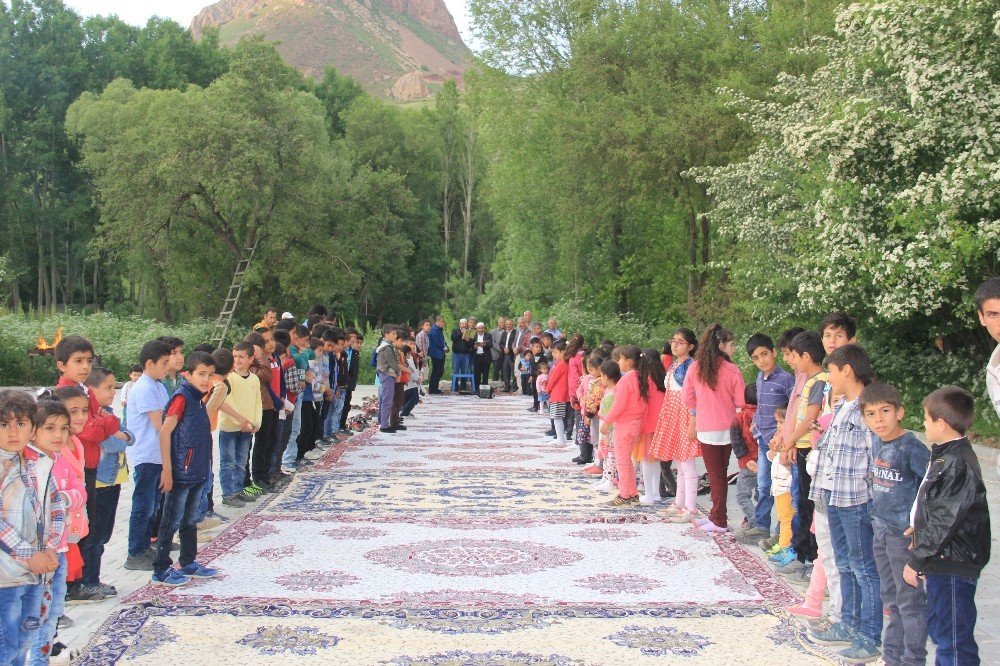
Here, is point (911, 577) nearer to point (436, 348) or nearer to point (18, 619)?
point (18, 619)

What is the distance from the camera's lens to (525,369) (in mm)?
24516

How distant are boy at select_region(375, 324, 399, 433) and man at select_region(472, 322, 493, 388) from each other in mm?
9124

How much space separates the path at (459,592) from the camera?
5219 millimetres

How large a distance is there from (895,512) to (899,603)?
0.44m

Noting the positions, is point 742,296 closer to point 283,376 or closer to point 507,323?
point 507,323

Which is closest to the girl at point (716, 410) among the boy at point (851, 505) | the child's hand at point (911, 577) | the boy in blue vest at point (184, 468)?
the boy at point (851, 505)

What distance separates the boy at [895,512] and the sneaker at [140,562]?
4.85 meters

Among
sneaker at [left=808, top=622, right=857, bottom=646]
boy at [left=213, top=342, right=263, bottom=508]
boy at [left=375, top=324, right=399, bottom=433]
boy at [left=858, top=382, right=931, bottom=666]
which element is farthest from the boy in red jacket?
boy at [left=375, top=324, right=399, bottom=433]

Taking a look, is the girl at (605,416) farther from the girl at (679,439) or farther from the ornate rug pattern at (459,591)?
the girl at (679,439)

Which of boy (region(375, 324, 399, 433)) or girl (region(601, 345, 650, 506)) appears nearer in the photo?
girl (region(601, 345, 650, 506))

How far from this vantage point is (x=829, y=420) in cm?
621

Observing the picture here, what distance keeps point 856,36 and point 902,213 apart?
145 inches

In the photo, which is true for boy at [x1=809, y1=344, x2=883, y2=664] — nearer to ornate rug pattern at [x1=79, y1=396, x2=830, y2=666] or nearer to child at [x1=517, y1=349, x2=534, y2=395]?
ornate rug pattern at [x1=79, y1=396, x2=830, y2=666]

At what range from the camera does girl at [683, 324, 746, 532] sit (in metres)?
8.31
